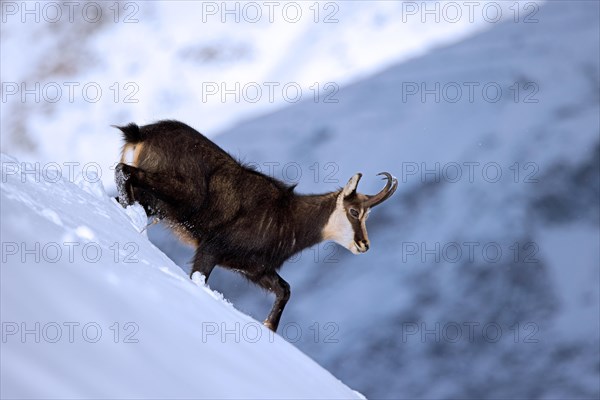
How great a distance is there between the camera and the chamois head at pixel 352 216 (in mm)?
5891

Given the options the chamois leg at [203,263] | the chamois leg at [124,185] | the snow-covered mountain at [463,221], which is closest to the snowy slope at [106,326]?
the chamois leg at [124,185]

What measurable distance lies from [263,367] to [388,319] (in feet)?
34.8

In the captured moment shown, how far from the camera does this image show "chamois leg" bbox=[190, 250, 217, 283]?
544 centimetres

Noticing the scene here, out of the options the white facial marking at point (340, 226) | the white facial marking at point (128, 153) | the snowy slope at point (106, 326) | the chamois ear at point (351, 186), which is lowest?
the snowy slope at point (106, 326)

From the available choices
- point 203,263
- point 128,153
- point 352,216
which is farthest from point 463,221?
point 128,153

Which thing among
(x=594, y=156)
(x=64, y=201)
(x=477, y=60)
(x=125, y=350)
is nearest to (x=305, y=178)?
(x=477, y=60)

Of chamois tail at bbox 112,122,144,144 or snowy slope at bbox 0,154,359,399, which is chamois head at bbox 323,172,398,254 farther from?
snowy slope at bbox 0,154,359,399

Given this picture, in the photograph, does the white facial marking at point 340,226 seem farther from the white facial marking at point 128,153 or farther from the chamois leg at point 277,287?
the white facial marking at point 128,153

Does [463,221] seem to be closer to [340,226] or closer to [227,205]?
[340,226]

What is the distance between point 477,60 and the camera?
1448 centimetres

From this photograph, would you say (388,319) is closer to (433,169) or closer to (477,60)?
(433,169)

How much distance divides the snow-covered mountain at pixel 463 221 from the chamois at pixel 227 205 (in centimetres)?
660

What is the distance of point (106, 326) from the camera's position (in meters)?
2.36

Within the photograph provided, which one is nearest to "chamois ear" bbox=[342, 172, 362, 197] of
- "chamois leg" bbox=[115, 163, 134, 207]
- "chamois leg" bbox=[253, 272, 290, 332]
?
"chamois leg" bbox=[253, 272, 290, 332]
